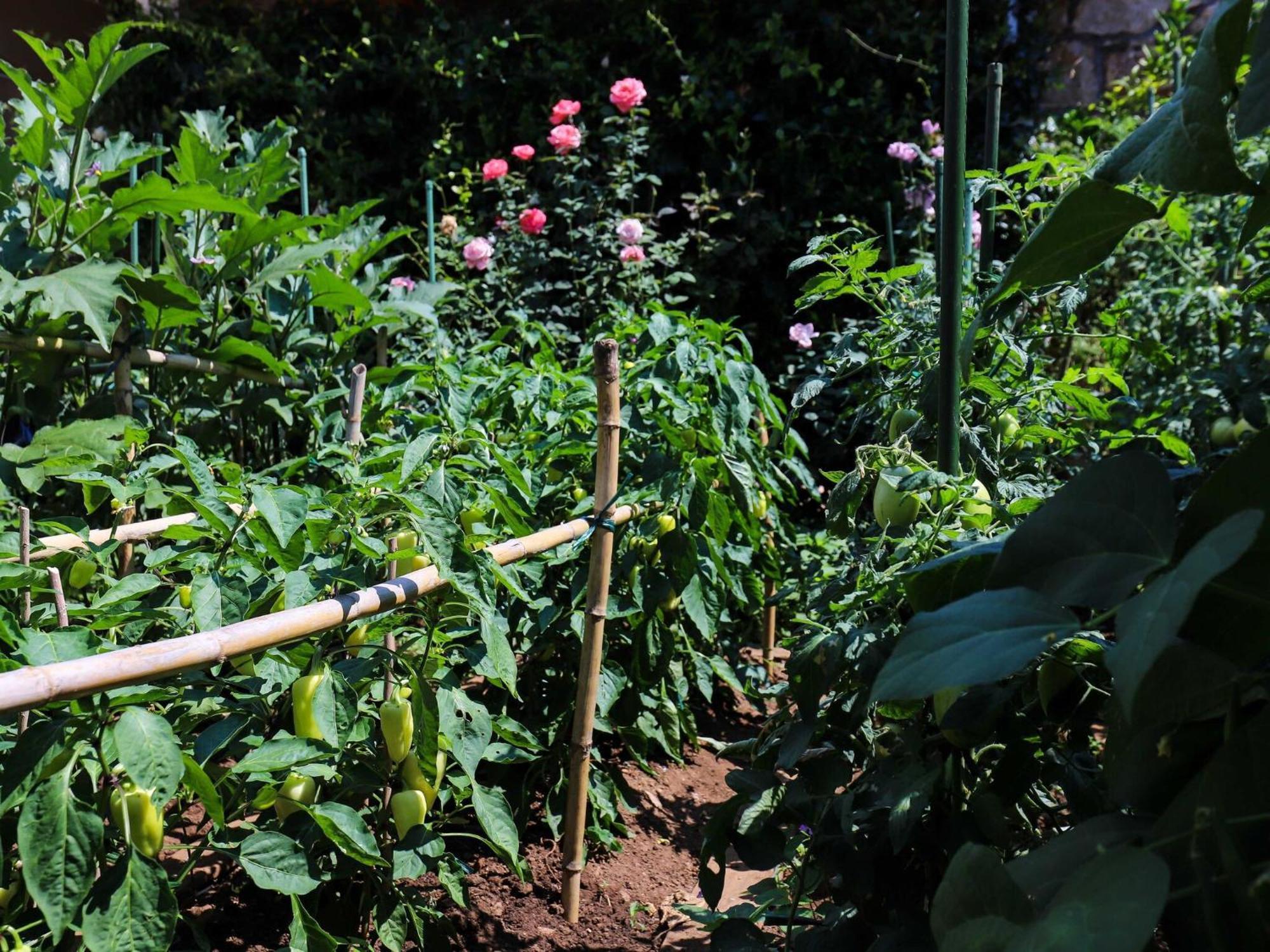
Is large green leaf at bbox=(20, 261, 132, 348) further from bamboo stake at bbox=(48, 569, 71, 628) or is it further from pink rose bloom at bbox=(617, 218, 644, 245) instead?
pink rose bloom at bbox=(617, 218, 644, 245)

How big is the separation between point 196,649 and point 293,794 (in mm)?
356

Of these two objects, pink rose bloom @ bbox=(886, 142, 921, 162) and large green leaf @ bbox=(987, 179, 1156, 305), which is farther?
pink rose bloom @ bbox=(886, 142, 921, 162)

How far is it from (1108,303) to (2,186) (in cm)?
400

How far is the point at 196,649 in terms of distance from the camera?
1.04 metres

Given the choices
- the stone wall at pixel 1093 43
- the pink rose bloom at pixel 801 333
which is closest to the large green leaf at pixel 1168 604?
the pink rose bloom at pixel 801 333

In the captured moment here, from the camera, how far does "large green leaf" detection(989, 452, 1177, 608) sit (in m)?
0.52

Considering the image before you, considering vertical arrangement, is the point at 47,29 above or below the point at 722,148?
above

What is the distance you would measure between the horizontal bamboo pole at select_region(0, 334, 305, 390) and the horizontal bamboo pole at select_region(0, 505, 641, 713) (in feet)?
3.63

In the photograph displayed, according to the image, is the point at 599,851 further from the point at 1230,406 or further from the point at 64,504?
the point at 1230,406

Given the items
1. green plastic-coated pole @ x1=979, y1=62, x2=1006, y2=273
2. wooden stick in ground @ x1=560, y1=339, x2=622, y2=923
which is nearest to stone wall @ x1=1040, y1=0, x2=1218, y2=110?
green plastic-coated pole @ x1=979, y1=62, x2=1006, y2=273

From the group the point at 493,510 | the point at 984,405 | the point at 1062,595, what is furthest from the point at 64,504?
the point at 1062,595

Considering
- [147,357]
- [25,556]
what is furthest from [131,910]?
[147,357]

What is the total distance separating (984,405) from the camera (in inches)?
63.5

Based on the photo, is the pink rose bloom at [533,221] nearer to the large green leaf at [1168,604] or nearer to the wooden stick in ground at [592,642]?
the wooden stick in ground at [592,642]
